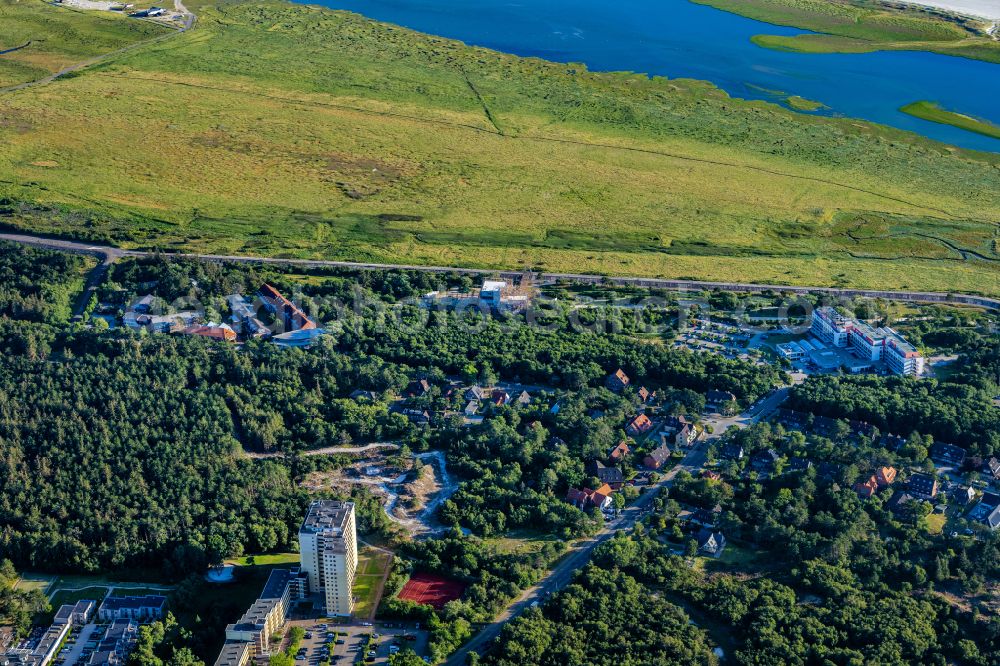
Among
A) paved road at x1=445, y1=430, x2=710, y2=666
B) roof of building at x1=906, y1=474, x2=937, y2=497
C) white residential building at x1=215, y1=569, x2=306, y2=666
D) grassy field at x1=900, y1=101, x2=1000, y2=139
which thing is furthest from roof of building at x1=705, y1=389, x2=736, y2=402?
grassy field at x1=900, y1=101, x2=1000, y2=139

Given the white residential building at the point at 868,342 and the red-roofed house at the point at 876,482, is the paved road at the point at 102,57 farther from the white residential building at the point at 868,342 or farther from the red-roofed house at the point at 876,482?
the red-roofed house at the point at 876,482

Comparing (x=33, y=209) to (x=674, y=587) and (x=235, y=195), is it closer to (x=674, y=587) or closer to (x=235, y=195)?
(x=235, y=195)

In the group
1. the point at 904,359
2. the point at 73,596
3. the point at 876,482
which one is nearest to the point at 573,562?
A: the point at 876,482

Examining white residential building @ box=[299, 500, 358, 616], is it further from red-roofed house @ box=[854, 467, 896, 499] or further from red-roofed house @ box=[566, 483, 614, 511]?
red-roofed house @ box=[854, 467, 896, 499]

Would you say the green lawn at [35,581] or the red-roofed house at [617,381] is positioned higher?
the red-roofed house at [617,381]

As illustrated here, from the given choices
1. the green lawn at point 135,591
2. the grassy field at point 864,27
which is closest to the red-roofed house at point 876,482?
the green lawn at point 135,591

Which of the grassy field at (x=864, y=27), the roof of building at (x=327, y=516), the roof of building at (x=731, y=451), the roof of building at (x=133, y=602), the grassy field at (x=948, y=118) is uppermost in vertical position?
the grassy field at (x=864, y=27)

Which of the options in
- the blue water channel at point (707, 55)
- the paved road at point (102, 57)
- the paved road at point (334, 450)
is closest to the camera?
the paved road at point (334, 450)

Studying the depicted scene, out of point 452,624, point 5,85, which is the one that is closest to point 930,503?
point 452,624
